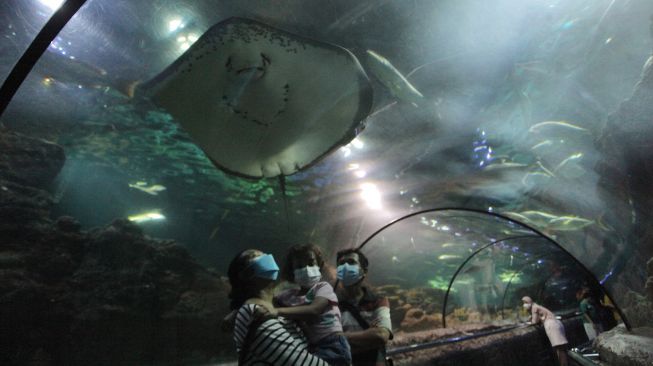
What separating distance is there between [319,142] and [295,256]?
1.83 metres

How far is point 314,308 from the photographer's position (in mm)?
1967

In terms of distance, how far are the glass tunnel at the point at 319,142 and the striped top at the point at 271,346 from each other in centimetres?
175

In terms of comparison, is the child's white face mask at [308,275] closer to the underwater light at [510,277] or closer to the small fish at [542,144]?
the small fish at [542,144]

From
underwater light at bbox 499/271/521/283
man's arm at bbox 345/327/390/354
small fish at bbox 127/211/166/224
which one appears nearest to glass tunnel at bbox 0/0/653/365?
man's arm at bbox 345/327/390/354

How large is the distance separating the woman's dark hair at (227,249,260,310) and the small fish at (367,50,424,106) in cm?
218

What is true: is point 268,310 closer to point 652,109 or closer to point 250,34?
point 250,34

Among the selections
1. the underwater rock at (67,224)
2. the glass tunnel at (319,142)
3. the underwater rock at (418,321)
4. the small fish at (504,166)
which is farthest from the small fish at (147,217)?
the small fish at (504,166)

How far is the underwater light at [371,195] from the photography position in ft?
19.5

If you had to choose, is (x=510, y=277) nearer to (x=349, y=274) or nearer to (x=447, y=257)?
(x=447, y=257)

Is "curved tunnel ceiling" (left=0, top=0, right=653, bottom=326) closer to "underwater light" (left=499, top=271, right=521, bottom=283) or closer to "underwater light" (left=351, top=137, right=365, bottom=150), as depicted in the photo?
"underwater light" (left=351, top=137, right=365, bottom=150)

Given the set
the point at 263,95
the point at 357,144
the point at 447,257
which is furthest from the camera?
the point at 447,257

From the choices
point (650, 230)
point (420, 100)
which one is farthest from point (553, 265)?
point (420, 100)

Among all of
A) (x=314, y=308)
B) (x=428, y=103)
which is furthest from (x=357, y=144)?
(x=314, y=308)

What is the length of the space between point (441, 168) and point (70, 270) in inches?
373
